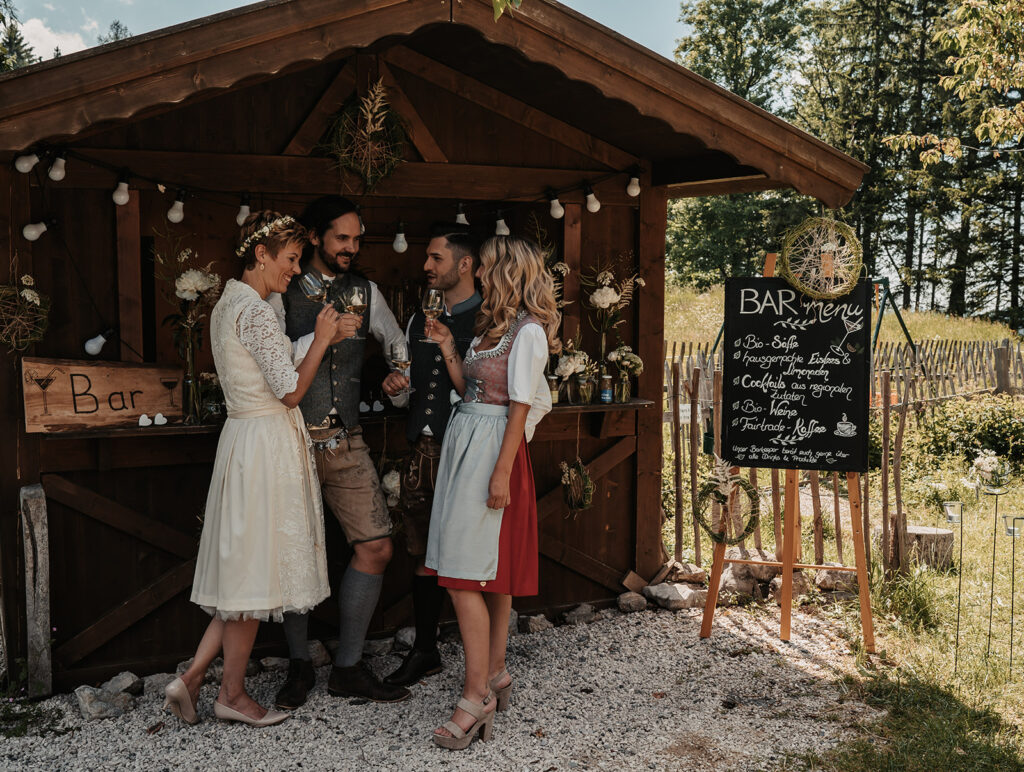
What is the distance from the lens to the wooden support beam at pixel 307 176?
12.8 ft

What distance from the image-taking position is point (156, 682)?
4.06 m

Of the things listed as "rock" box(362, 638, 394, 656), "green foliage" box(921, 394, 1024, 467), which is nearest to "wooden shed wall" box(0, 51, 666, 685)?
"rock" box(362, 638, 394, 656)

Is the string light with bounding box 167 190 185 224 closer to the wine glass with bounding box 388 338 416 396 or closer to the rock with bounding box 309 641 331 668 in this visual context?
the wine glass with bounding box 388 338 416 396

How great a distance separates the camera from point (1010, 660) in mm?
4168

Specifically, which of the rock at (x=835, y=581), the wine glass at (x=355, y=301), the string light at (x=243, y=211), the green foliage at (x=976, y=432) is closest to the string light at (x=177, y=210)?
the string light at (x=243, y=211)

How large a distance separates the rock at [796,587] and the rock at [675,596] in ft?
1.40

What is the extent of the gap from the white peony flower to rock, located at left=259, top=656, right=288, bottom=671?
8.26 feet

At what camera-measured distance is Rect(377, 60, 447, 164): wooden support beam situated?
430 cm

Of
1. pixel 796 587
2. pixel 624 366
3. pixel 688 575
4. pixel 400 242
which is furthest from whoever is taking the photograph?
pixel 688 575

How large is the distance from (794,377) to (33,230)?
3.73m

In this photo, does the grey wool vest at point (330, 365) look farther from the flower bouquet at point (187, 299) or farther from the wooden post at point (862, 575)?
the wooden post at point (862, 575)

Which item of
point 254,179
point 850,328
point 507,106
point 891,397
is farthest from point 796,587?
point 891,397

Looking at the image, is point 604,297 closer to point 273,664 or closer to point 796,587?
point 796,587

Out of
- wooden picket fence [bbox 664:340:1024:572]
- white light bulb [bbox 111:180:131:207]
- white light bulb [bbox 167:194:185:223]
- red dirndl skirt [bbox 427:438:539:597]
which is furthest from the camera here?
wooden picket fence [bbox 664:340:1024:572]
